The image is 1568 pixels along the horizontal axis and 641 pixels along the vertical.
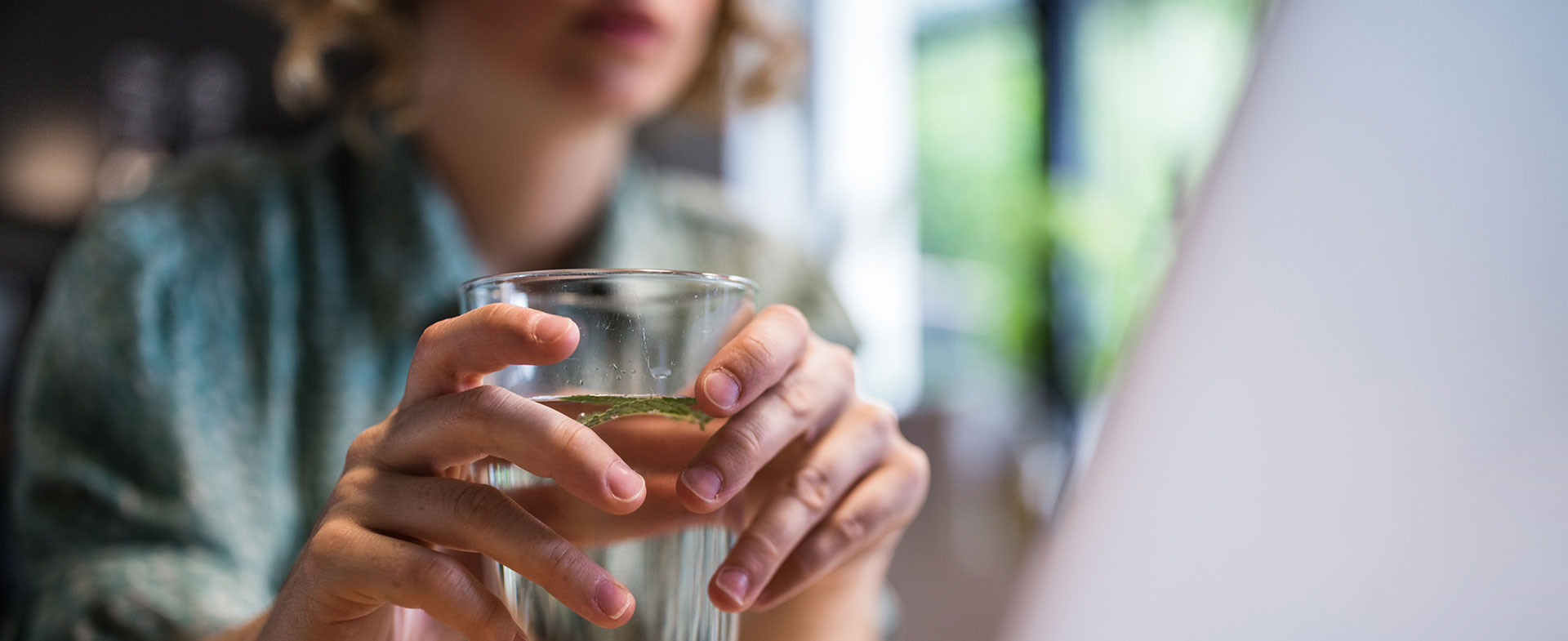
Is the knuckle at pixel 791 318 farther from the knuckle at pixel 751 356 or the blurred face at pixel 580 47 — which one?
the blurred face at pixel 580 47

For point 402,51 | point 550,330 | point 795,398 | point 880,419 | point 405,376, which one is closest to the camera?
point 550,330

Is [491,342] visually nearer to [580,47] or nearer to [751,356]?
[751,356]

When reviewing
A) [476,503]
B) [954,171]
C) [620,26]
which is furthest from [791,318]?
[954,171]

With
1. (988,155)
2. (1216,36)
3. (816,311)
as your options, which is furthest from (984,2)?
(816,311)

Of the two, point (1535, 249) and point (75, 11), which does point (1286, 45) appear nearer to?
point (1535, 249)

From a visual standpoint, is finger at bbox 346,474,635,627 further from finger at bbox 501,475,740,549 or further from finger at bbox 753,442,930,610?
finger at bbox 753,442,930,610

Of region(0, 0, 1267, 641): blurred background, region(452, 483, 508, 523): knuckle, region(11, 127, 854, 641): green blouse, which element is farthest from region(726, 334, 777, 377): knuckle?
region(0, 0, 1267, 641): blurred background
